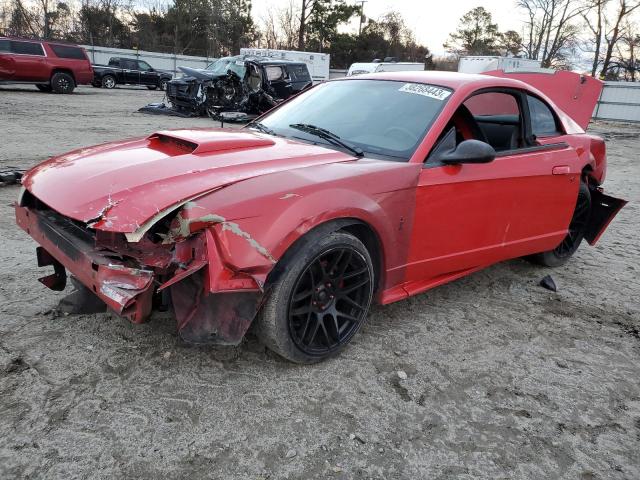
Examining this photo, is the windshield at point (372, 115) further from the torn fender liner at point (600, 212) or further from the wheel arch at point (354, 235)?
the torn fender liner at point (600, 212)

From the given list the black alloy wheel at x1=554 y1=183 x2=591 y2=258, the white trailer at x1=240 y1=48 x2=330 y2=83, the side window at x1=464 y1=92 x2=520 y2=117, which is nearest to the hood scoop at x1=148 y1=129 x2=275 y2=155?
the side window at x1=464 y1=92 x2=520 y2=117

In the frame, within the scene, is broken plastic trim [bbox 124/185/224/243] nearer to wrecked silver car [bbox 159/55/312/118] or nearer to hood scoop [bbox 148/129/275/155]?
hood scoop [bbox 148/129/275/155]

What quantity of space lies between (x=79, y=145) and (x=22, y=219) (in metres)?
6.41

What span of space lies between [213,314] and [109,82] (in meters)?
25.9

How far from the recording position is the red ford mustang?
7.19ft

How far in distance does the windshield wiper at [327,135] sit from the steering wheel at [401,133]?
0.78 ft

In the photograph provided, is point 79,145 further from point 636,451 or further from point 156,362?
point 636,451

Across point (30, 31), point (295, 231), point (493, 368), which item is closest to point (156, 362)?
point (295, 231)

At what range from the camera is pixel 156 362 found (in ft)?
A: 8.53

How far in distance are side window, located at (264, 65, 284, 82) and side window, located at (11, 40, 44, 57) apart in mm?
9118

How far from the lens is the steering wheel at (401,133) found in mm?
3066

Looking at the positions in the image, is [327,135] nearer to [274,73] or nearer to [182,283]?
[182,283]

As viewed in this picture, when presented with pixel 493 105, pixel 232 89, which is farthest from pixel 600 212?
pixel 232 89

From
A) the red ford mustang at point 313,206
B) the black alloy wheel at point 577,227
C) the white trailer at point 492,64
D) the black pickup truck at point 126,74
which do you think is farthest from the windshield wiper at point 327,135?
the black pickup truck at point 126,74
